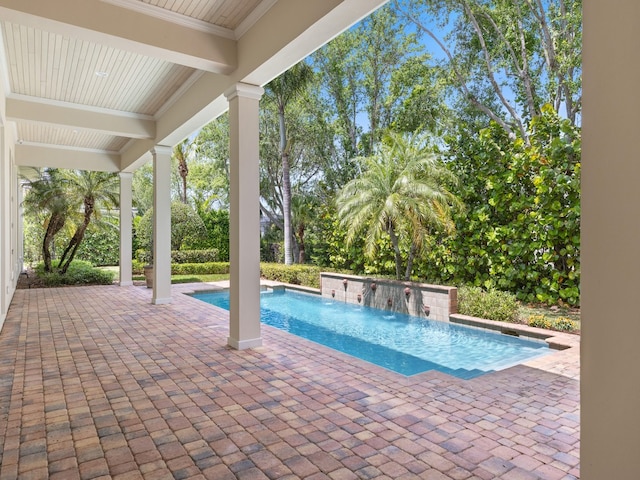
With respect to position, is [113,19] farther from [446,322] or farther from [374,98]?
[374,98]

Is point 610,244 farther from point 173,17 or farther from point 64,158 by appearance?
point 64,158

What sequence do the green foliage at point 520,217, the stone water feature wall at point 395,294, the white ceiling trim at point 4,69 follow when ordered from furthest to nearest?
the stone water feature wall at point 395,294
the green foliage at point 520,217
the white ceiling trim at point 4,69

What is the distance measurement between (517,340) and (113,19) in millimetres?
7057

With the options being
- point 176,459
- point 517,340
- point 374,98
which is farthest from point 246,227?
point 374,98

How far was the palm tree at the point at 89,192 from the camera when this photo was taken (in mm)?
13258

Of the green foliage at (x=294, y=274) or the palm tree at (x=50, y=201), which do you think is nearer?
the palm tree at (x=50, y=201)

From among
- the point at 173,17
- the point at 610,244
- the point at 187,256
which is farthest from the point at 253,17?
the point at 187,256

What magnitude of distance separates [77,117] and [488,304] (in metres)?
8.28

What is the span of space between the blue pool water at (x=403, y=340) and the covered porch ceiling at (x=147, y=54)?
437 centimetres

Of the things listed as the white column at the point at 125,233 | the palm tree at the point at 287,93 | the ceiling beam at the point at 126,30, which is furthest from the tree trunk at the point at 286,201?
the ceiling beam at the point at 126,30

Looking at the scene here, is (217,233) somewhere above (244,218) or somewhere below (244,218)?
above

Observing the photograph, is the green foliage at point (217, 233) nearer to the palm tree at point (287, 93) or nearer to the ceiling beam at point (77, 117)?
the palm tree at point (287, 93)

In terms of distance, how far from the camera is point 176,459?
282 centimetres

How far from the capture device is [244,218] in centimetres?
552
